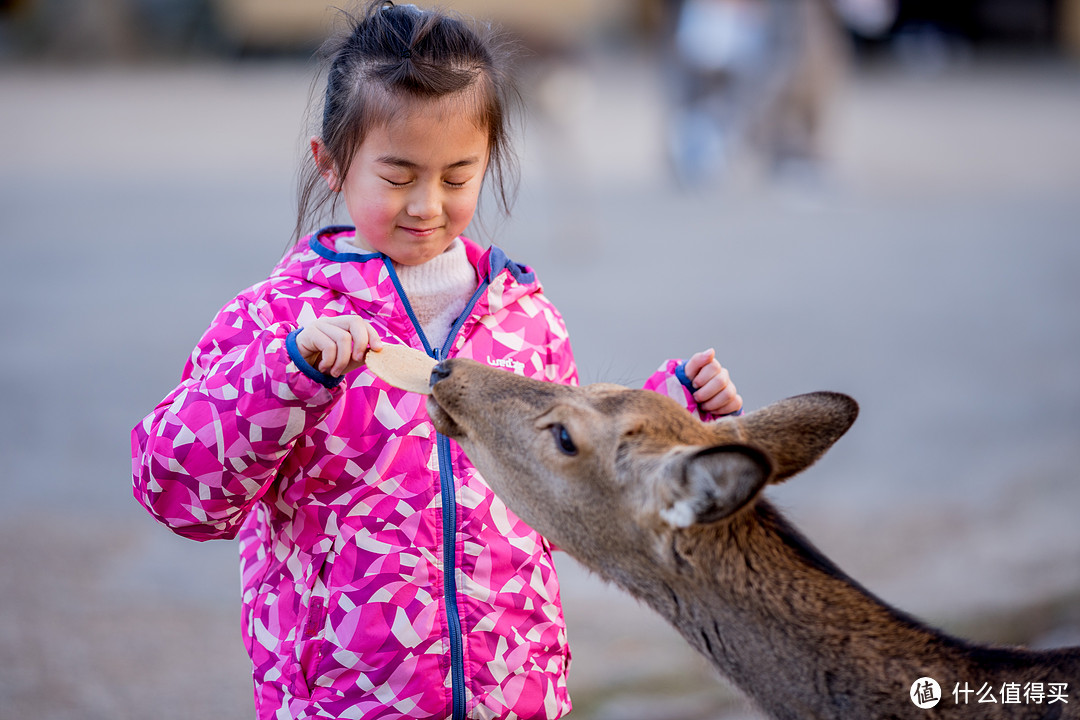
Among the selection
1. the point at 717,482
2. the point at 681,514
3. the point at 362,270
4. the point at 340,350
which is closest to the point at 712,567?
the point at 681,514

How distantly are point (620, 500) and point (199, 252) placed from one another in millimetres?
9793

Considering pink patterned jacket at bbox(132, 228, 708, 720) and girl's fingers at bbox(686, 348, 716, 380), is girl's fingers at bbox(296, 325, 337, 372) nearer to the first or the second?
pink patterned jacket at bbox(132, 228, 708, 720)

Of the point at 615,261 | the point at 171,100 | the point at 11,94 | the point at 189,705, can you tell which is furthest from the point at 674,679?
the point at 11,94

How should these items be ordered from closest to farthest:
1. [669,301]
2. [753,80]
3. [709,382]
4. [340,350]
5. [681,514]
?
[340,350], [681,514], [709,382], [669,301], [753,80]

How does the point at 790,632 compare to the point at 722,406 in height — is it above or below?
below

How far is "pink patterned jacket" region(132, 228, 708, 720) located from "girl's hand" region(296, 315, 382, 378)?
4 centimetres

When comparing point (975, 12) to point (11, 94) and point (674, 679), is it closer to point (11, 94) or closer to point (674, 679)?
point (11, 94)

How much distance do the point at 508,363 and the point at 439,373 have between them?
349 millimetres

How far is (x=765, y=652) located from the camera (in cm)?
284

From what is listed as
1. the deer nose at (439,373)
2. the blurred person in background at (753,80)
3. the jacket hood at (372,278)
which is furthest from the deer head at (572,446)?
the blurred person in background at (753,80)

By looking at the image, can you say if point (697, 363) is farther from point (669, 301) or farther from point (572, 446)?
point (669, 301)

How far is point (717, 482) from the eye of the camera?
103 inches

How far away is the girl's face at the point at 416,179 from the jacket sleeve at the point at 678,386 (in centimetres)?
75

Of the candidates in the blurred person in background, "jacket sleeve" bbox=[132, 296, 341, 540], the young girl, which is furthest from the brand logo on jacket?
the blurred person in background
